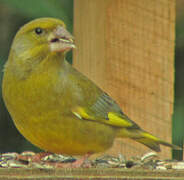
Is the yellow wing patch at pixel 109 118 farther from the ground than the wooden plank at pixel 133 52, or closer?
closer

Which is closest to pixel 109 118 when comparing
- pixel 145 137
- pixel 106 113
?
pixel 106 113

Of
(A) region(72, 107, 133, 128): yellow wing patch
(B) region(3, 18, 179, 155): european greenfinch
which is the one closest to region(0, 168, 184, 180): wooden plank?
(B) region(3, 18, 179, 155): european greenfinch

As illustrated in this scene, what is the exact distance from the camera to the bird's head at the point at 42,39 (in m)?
3.99

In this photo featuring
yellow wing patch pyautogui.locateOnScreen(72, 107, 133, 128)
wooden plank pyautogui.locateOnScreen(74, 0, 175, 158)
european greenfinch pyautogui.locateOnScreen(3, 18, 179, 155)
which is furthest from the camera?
wooden plank pyautogui.locateOnScreen(74, 0, 175, 158)

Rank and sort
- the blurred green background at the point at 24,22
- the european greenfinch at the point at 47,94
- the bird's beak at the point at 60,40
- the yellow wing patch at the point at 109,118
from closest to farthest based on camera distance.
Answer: the bird's beak at the point at 60,40 < the european greenfinch at the point at 47,94 < the yellow wing patch at the point at 109,118 < the blurred green background at the point at 24,22

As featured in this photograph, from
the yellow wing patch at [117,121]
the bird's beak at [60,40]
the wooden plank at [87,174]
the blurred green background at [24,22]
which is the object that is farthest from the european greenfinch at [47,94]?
the blurred green background at [24,22]

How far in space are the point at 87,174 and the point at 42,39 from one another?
2.79ft

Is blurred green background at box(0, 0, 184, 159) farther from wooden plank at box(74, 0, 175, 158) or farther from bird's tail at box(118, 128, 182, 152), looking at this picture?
bird's tail at box(118, 128, 182, 152)

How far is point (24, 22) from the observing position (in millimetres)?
5566

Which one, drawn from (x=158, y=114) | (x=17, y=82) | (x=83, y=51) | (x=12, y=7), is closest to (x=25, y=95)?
(x=17, y=82)

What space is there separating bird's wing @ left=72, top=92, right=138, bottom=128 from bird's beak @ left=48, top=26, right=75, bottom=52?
1.45 ft

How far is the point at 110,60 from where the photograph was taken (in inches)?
183

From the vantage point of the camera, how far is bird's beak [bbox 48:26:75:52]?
3.93m

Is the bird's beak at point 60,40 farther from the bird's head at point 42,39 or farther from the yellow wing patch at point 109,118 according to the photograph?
the yellow wing patch at point 109,118
